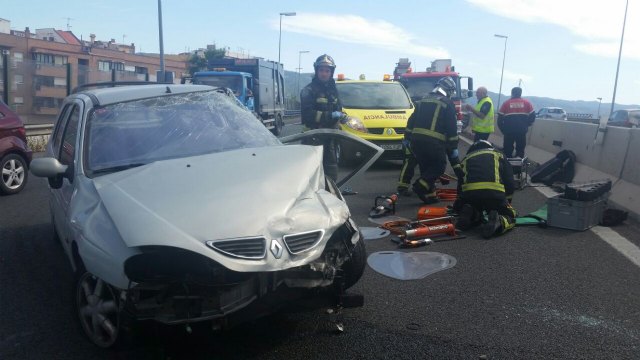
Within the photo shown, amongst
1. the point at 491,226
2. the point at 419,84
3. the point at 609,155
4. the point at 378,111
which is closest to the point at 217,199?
the point at 491,226

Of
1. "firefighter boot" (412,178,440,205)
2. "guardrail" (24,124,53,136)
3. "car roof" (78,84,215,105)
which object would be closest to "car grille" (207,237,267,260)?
"car roof" (78,84,215,105)

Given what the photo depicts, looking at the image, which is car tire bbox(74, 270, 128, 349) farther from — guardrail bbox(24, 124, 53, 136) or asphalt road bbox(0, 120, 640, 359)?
guardrail bbox(24, 124, 53, 136)

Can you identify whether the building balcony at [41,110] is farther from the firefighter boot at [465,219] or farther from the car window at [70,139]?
the firefighter boot at [465,219]

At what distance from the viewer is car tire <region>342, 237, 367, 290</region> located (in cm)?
397

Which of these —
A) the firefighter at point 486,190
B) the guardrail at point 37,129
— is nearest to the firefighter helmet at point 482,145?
the firefighter at point 486,190

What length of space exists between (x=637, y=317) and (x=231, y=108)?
361 cm

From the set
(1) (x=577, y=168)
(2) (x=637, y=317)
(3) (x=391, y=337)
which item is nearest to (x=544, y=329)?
(2) (x=637, y=317)

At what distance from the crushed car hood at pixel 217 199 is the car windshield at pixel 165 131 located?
331 millimetres

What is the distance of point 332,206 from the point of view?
3688 millimetres

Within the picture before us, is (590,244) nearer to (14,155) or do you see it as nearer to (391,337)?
(391,337)

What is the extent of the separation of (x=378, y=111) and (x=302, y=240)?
9210mm

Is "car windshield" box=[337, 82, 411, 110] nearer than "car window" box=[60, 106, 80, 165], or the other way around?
"car window" box=[60, 106, 80, 165]

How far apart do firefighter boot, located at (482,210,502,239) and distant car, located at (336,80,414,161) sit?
5.30 meters

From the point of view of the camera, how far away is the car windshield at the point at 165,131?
166 inches
